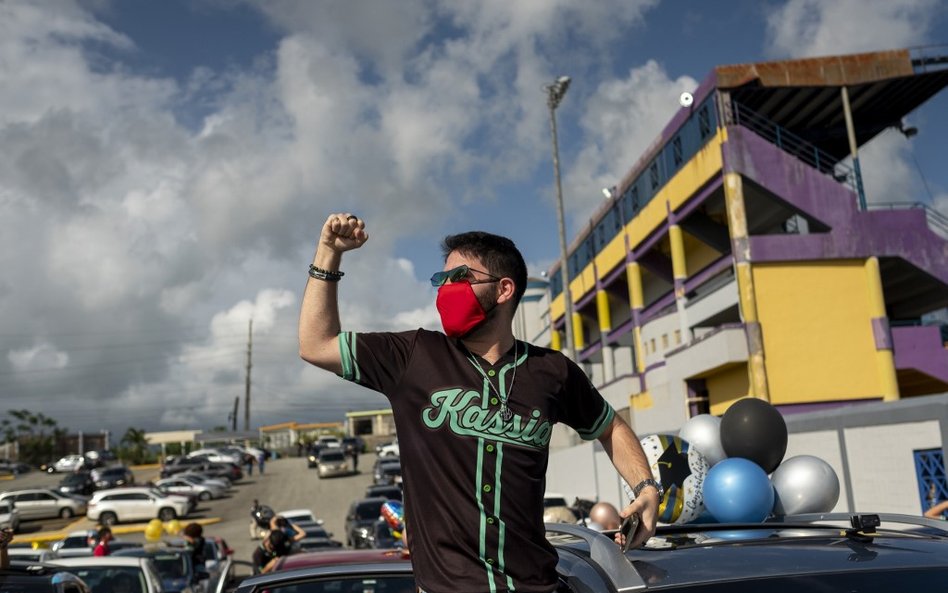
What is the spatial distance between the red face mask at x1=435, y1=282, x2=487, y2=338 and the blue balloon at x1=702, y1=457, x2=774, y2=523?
8.09 feet

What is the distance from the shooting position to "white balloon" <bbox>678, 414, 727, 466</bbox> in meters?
5.51

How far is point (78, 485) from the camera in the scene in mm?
44719

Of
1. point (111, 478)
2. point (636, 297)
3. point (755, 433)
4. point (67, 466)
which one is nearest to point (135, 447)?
point (67, 466)

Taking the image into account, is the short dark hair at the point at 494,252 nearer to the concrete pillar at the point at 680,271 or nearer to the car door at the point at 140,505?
the concrete pillar at the point at 680,271

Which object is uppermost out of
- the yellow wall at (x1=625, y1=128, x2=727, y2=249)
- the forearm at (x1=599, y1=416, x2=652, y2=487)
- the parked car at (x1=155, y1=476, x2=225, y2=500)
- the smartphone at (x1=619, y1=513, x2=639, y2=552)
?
the yellow wall at (x1=625, y1=128, x2=727, y2=249)

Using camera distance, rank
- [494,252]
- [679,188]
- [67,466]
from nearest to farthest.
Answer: [494,252] → [679,188] → [67,466]

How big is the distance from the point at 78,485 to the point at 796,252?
38.2m

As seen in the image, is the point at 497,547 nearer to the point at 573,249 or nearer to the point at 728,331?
the point at 728,331

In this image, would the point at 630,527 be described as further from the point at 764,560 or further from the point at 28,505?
the point at 28,505

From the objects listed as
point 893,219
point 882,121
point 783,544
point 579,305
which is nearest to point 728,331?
point 893,219

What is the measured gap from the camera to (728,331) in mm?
24219

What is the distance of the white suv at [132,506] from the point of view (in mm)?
34688

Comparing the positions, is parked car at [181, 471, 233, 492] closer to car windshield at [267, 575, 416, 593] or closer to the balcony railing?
the balcony railing

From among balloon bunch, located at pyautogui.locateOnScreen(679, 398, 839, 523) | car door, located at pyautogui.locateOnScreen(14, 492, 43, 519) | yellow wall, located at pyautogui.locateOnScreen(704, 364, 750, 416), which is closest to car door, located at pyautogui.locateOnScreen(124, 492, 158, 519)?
car door, located at pyautogui.locateOnScreen(14, 492, 43, 519)
